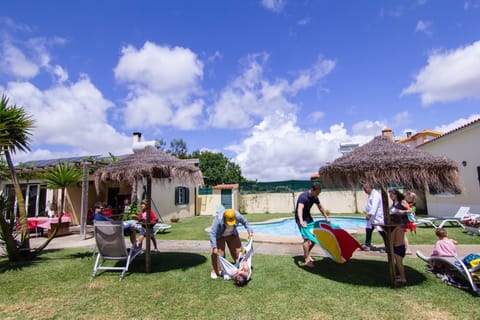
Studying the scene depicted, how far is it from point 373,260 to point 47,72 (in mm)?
12859

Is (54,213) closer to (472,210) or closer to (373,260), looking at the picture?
(373,260)

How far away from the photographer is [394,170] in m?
3.74

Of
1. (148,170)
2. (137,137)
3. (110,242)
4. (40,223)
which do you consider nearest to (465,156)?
(148,170)

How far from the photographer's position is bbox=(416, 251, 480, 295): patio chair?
3795 millimetres

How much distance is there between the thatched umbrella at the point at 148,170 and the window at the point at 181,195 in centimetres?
1266

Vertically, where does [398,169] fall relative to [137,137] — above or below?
below

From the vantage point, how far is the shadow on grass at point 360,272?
429 centimetres

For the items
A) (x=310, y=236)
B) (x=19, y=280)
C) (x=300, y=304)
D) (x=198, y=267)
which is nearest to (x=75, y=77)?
(x=19, y=280)

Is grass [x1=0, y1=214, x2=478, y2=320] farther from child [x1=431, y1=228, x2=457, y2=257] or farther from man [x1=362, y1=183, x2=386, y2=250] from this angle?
man [x1=362, y1=183, x2=386, y2=250]

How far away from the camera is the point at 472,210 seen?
1142 centimetres

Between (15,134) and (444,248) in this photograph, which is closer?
(444,248)

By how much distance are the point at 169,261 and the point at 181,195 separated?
43.1 ft

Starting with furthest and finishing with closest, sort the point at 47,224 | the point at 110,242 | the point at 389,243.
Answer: the point at 47,224 < the point at 110,242 < the point at 389,243

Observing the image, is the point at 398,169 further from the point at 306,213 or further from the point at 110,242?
the point at 110,242
